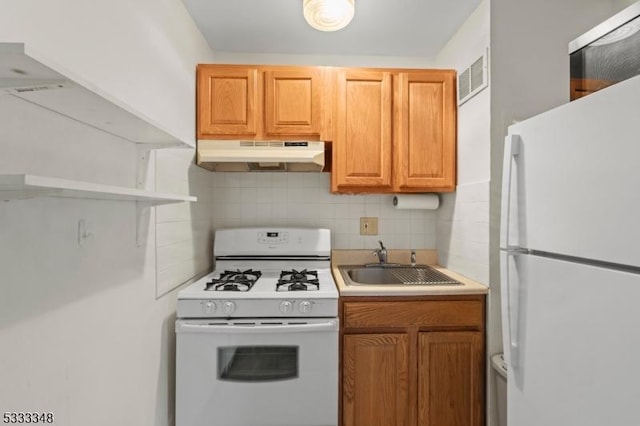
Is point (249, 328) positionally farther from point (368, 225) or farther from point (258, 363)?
point (368, 225)

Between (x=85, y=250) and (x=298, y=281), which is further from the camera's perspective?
(x=298, y=281)

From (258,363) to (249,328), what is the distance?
214mm

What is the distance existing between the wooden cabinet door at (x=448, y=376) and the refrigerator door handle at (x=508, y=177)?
0.92 metres

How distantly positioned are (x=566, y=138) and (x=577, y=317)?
0.49m

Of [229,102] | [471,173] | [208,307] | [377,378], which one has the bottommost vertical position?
[377,378]

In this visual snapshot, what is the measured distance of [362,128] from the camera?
2.21m

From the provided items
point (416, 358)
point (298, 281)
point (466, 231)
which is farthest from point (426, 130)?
point (416, 358)

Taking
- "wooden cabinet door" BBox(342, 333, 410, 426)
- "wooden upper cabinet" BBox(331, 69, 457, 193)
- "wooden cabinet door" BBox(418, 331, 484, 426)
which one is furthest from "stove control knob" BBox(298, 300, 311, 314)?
"wooden upper cabinet" BBox(331, 69, 457, 193)

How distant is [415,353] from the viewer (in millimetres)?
1880

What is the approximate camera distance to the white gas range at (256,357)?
1.69 meters

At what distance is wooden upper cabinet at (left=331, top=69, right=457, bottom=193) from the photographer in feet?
7.25

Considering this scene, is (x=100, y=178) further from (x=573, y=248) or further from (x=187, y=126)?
(x=573, y=248)

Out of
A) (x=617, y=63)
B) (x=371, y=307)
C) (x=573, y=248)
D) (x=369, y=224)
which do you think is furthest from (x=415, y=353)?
(x=617, y=63)

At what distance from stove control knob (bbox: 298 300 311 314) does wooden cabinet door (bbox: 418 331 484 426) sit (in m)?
0.66
